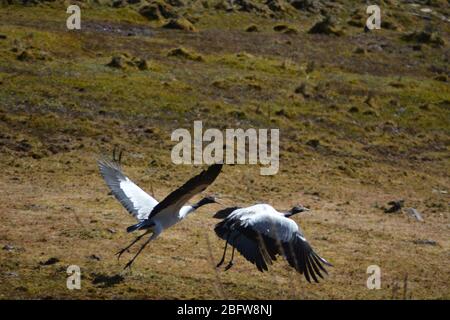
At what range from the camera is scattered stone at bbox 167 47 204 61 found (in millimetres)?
30188

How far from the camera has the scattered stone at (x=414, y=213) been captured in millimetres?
17828

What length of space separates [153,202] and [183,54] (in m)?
19.2

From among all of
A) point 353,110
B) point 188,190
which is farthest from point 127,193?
point 353,110

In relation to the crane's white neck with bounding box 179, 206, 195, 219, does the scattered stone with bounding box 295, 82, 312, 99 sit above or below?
below

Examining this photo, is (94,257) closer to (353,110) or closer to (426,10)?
(353,110)

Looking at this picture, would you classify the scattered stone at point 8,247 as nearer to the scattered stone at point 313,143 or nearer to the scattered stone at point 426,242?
the scattered stone at point 426,242

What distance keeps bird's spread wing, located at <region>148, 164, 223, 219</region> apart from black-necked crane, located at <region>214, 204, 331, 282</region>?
0.77 metres

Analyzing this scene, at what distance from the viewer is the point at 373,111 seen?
26797mm

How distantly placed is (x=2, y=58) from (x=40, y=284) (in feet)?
55.5

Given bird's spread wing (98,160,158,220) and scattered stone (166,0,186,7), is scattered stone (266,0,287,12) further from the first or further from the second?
bird's spread wing (98,160,158,220)

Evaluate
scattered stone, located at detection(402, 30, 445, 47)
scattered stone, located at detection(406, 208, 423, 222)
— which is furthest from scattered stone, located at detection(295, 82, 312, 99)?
scattered stone, located at detection(402, 30, 445, 47)

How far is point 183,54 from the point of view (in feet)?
99.2

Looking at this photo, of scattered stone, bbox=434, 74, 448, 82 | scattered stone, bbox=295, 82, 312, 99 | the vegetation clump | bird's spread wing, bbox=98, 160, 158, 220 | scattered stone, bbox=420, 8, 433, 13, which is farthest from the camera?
scattered stone, bbox=420, 8, 433, 13

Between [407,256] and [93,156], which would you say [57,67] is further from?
[407,256]
